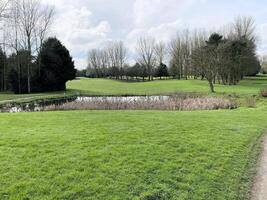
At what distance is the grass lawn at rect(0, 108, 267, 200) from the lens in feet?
17.6

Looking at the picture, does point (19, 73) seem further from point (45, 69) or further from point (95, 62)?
point (95, 62)

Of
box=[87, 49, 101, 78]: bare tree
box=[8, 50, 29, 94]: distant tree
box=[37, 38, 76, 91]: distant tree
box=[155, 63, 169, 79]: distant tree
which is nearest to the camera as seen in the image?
box=[8, 50, 29, 94]: distant tree

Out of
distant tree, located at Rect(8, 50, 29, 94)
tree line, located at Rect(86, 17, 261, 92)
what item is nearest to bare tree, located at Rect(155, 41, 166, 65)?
tree line, located at Rect(86, 17, 261, 92)

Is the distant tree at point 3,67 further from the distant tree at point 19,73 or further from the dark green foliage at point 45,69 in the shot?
the distant tree at point 19,73

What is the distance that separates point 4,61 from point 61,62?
30.8ft

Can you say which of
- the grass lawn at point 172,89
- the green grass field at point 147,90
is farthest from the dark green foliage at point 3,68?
the grass lawn at point 172,89

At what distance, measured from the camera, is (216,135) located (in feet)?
31.6

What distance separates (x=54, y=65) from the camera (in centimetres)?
4119

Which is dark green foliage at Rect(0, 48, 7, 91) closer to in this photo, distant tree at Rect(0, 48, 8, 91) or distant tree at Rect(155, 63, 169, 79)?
distant tree at Rect(0, 48, 8, 91)

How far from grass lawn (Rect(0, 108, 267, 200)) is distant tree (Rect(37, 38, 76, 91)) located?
102 feet

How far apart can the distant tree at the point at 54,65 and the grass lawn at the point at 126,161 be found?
31076 millimetres

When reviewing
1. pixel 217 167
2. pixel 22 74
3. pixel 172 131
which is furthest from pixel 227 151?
pixel 22 74

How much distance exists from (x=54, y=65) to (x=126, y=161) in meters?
36.6

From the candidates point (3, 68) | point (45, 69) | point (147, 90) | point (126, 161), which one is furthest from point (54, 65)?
point (126, 161)
